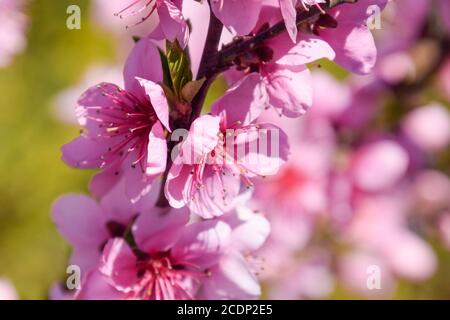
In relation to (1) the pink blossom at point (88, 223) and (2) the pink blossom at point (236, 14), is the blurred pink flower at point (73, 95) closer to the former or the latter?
(1) the pink blossom at point (88, 223)

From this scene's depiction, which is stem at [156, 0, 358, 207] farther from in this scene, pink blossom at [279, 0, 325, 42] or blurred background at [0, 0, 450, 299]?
blurred background at [0, 0, 450, 299]

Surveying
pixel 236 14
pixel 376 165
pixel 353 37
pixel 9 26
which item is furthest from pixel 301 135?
pixel 236 14

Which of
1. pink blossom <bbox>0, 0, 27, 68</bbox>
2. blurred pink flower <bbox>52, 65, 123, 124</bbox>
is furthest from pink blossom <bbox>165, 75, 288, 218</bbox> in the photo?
blurred pink flower <bbox>52, 65, 123, 124</bbox>

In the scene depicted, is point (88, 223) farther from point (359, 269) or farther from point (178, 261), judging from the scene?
point (359, 269)

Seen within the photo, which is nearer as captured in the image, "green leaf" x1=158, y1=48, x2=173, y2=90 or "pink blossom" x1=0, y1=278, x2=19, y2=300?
"green leaf" x1=158, y1=48, x2=173, y2=90

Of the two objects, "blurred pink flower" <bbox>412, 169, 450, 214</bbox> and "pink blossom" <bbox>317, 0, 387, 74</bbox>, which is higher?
"pink blossom" <bbox>317, 0, 387, 74</bbox>

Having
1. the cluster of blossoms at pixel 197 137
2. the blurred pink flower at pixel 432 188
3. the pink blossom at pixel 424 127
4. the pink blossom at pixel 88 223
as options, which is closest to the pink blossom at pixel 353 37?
the cluster of blossoms at pixel 197 137

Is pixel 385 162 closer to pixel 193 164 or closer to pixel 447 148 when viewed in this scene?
pixel 447 148
